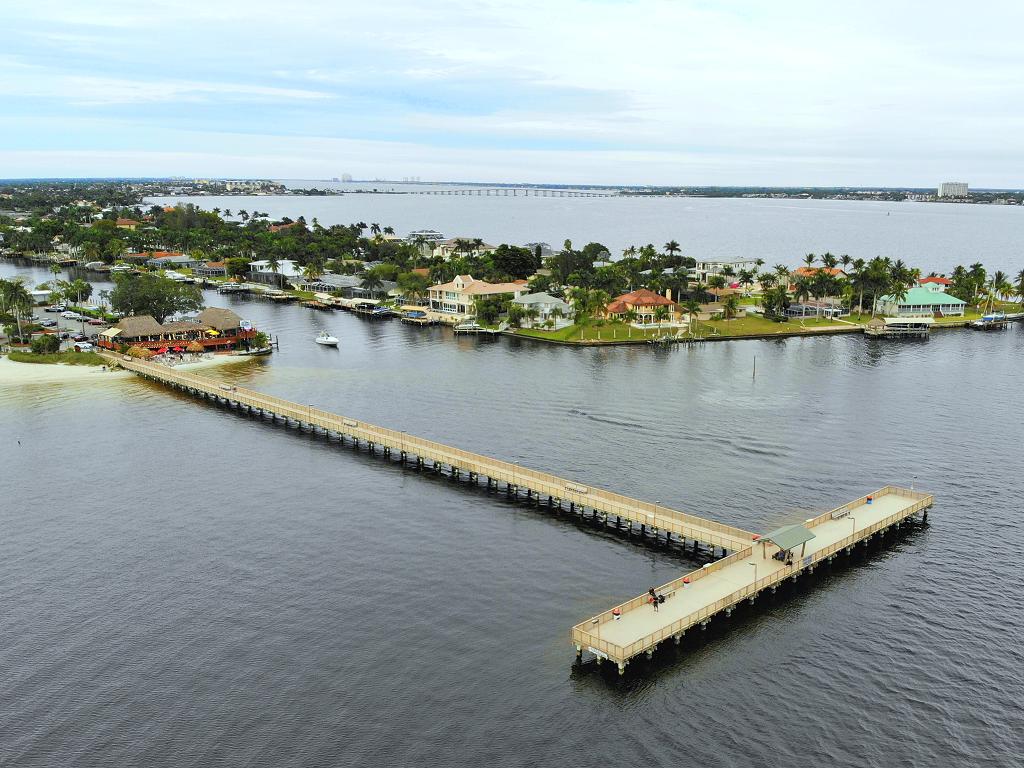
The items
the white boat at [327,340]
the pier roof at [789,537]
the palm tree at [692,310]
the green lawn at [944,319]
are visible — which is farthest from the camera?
the green lawn at [944,319]

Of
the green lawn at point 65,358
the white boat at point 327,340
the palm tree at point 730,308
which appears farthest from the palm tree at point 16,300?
the palm tree at point 730,308

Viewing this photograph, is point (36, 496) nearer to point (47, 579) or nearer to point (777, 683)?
point (47, 579)

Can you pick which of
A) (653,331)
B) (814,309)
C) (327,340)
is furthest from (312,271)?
(814,309)

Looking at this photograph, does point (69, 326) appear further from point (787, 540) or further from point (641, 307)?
point (787, 540)

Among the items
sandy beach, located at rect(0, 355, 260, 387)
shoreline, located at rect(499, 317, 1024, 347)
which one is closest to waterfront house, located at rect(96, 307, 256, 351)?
sandy beach, located at rect(0, 355, 260, 387)

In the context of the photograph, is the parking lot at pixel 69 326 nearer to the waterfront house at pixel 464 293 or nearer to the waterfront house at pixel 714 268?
the waterfront house at pixel 464 293

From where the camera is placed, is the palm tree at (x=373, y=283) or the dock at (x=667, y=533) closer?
the dock at (x=667, y=533)

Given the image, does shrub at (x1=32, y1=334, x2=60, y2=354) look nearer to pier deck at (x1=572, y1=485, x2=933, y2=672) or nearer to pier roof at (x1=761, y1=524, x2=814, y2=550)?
pier deck at (x1=572, y1=485, x2=933, y2=672)

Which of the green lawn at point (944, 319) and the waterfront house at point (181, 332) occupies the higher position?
the green lawn at point (944, 319)
